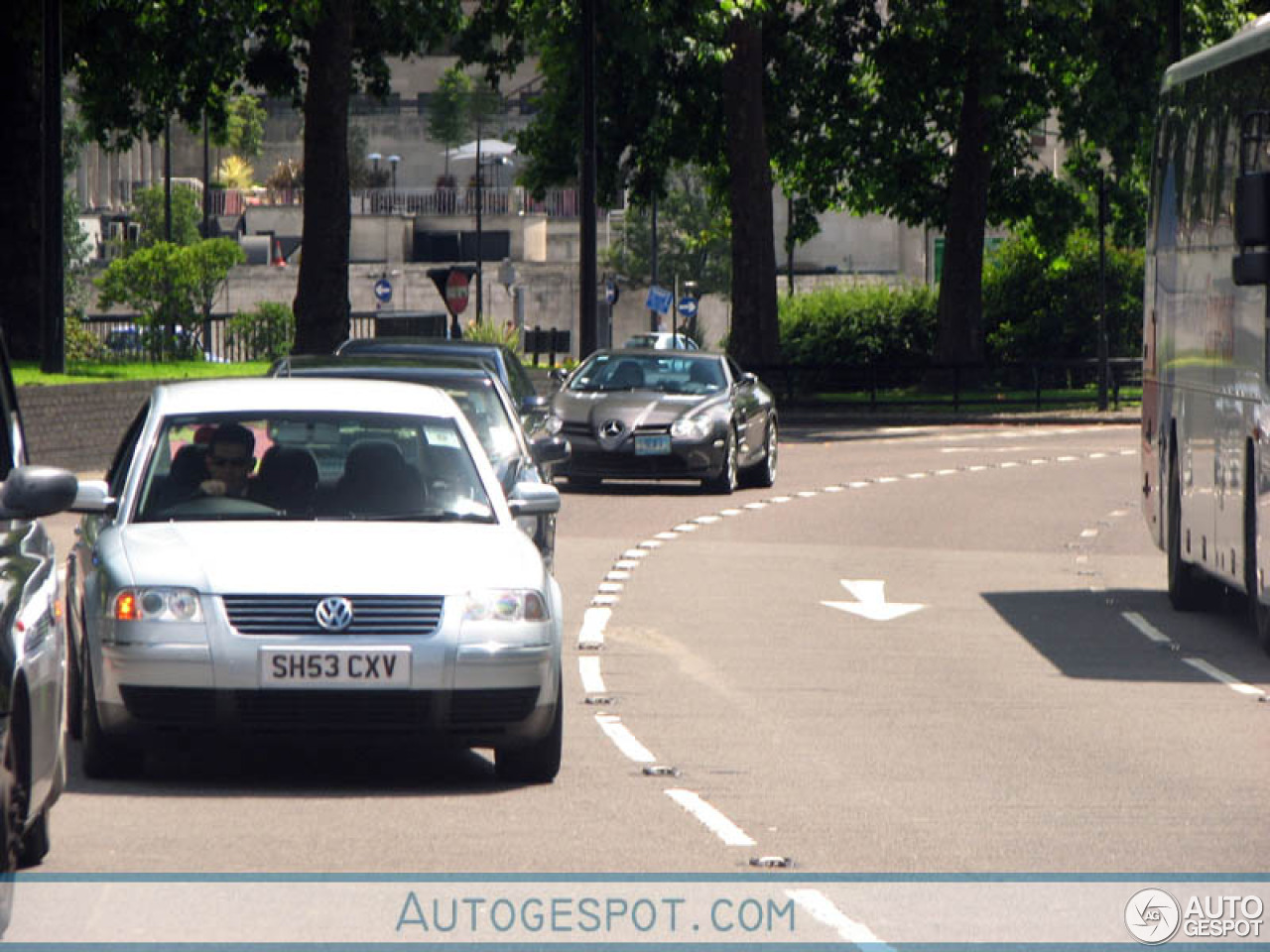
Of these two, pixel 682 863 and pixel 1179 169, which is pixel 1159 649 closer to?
pixel 1179 169

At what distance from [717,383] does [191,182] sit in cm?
8869

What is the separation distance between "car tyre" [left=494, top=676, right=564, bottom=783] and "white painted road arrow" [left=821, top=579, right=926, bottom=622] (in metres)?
6.98

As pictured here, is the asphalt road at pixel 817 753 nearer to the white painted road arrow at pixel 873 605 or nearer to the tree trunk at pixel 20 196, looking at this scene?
the white painted road arrow at pixel 873 605

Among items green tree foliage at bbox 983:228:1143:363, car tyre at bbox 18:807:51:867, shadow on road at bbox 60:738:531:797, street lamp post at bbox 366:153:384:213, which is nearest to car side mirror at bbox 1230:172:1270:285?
shadow on road at bbox 60:738:531:797

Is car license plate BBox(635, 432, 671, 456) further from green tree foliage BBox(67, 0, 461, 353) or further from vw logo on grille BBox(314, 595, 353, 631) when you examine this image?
vw logo on grille BBox(314, 595, 353, 631)

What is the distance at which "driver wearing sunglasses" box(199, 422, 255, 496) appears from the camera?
10555mm

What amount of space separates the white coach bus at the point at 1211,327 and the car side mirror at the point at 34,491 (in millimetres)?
7964

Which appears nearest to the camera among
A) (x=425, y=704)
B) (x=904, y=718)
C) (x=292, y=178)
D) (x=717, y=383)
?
(x=425, y=704)

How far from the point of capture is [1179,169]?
1748 cm

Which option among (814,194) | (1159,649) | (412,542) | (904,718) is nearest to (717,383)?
(1159,649)

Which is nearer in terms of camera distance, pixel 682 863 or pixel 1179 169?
pixel 682 863

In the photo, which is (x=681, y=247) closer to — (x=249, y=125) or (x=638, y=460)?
(x=249, y=125)

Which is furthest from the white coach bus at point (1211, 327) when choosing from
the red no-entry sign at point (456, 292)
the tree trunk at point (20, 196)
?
the red no-entry sign at point (456, 292)

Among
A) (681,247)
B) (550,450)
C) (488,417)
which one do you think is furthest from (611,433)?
(681,247)
